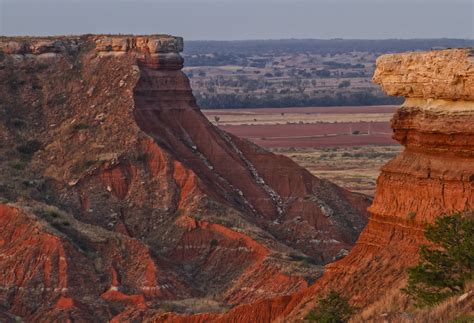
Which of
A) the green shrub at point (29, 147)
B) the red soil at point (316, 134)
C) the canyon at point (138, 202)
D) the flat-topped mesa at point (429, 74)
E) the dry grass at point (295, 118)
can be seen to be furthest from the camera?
the dry grass at point (295, 118)

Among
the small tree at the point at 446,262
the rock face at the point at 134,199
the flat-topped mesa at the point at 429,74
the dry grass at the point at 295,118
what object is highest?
the flat-topped mesa at the point at 429,74

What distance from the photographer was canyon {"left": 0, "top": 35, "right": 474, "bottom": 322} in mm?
58750

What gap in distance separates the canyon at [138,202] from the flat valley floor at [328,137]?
22949 millimetres

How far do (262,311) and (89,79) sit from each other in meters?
29.3

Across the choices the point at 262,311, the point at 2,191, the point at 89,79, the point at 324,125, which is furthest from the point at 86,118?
the point at 324,125

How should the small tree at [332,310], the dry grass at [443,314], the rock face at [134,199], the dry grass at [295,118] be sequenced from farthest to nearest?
the dry grass at [295,118]
the rock face at [134,199]
the small tree at [332,310]
the dry grass at [443,314]

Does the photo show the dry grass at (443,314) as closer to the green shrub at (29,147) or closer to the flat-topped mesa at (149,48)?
the green shrub at (29,147)

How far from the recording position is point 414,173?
39.4m

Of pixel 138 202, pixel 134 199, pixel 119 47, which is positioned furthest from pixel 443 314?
pixel 119 47

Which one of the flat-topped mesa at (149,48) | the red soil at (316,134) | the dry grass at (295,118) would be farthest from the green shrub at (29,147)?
the dry grass at (295,118)

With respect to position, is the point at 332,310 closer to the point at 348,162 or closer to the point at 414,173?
the point at 414,173

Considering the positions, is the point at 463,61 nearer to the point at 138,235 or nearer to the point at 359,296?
the point at 359,296

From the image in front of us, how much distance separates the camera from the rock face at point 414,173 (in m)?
37.6

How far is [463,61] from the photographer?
36750 millimetres
